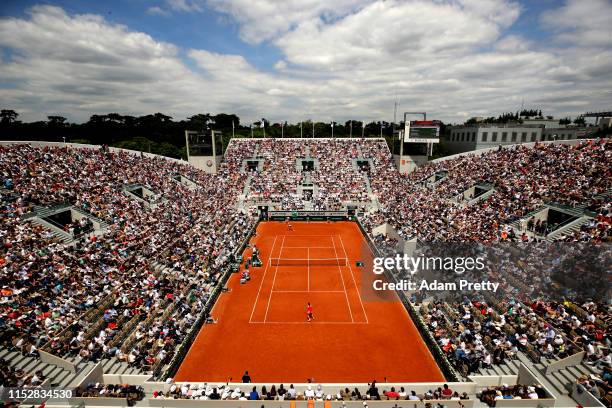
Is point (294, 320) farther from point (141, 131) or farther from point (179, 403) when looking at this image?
point (141, 131)

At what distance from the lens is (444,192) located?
3800 cm

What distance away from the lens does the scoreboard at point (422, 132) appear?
47562 millimetres

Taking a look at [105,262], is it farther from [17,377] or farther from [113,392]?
[113,392]

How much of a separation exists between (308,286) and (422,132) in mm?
33515

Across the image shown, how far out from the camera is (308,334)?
1833cm

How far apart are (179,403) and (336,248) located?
2192 centimetres

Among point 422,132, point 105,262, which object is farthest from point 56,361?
point 422,132

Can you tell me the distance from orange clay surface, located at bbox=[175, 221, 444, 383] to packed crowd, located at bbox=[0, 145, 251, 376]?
7.34 ft

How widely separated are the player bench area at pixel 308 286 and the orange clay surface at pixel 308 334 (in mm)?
66

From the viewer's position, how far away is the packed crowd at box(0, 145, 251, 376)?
15453mm

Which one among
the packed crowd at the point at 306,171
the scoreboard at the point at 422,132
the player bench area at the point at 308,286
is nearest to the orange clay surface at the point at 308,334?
the player bench area at the point at 308,286

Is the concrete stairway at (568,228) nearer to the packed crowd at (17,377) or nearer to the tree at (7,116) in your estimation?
the packed crowd at (17,377)

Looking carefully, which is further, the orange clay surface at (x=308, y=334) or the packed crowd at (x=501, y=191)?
the packed crowd at (x=501, y=191)

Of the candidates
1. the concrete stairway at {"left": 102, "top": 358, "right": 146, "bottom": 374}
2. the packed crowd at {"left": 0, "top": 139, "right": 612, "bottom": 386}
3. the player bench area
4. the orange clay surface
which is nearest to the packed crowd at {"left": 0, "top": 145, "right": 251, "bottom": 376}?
the packed crowd at {"left": 0, "top": 139, "right": 612, "bottom": 386}
